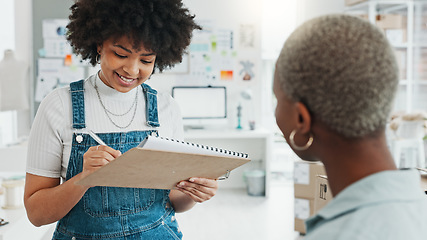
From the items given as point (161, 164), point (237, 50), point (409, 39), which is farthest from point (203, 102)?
point (161, 164)

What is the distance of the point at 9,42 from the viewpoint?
152 inches

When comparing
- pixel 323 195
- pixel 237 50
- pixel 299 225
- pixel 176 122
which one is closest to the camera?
pixel 176 122

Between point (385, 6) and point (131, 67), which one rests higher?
point (385, 6)

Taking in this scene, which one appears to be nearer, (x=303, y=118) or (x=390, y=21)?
(x=303, y=118)

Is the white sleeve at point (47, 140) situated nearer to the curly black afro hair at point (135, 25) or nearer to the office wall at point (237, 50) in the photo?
the curly black afro hair at point (135, 25)

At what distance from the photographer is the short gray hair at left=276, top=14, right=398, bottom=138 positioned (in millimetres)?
647

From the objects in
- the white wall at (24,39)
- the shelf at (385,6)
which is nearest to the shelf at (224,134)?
the shelf at (385,6)

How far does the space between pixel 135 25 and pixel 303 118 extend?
2.10 ft

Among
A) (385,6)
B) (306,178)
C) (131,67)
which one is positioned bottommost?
(306,178)

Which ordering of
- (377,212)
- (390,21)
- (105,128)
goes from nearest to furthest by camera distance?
(377,212), (105,128), (390,21)

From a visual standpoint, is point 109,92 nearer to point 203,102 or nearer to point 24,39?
point 203,102

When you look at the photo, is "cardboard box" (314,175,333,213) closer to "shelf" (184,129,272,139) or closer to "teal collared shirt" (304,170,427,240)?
"teal collared shirt" (304,170,427,240)

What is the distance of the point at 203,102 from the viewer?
15.8 feet

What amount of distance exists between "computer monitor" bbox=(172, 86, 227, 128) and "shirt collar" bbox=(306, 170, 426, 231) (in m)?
4.12
